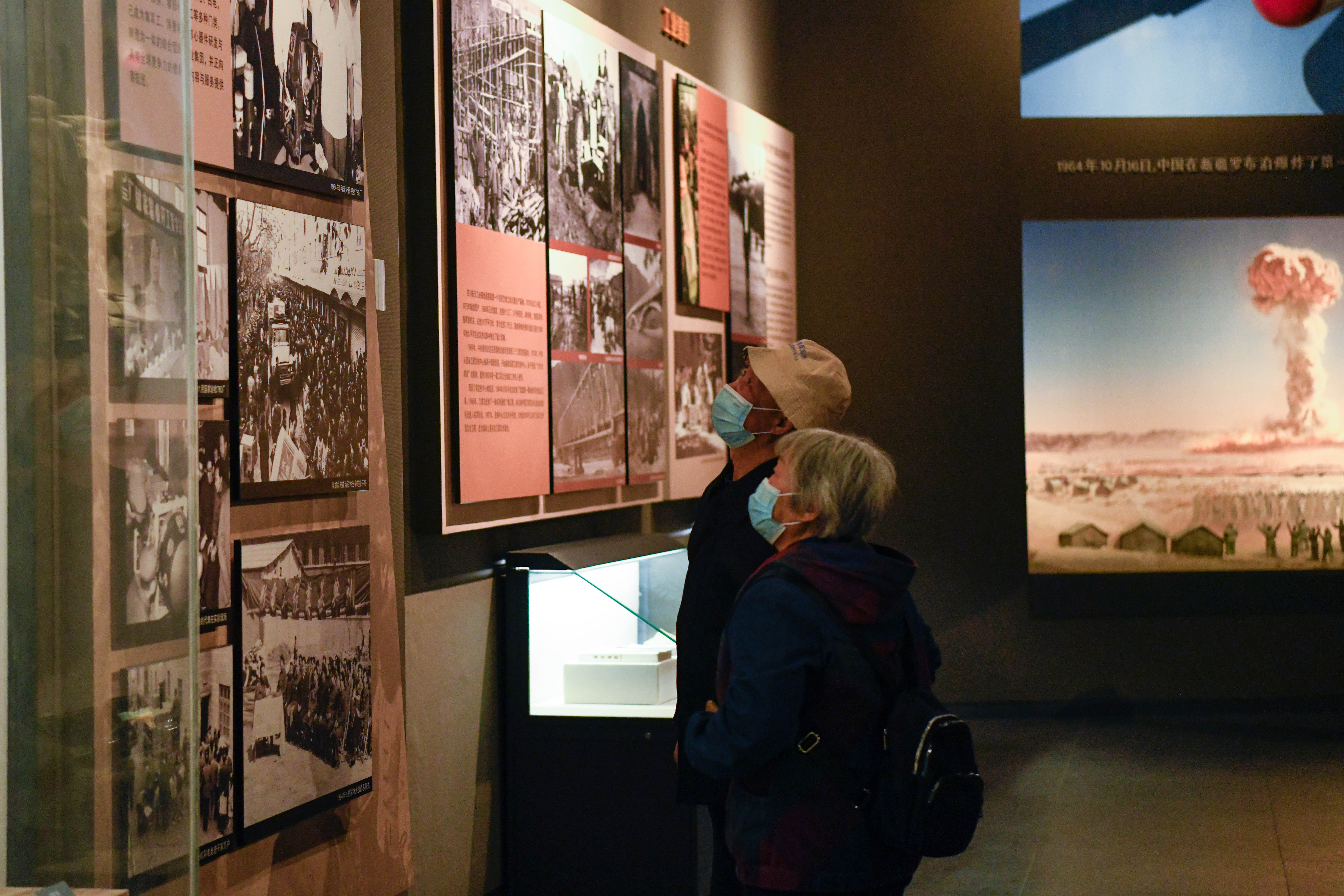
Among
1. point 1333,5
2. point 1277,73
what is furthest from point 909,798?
point 1277,73

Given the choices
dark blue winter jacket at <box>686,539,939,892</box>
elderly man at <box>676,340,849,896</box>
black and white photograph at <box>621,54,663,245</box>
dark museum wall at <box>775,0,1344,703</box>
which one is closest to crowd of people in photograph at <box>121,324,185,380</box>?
dark blue winter jacket at <box>686,539,939,892</box>

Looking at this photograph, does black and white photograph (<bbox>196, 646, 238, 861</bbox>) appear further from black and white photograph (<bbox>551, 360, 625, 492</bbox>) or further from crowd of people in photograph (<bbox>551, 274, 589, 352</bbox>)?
crowd of people in photograph (<bbox>551, 274, 589, 352</bbox>)

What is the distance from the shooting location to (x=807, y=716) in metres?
2.50

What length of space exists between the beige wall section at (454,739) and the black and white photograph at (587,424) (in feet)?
2.09

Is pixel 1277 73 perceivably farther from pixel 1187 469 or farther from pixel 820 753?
pixel 820 753

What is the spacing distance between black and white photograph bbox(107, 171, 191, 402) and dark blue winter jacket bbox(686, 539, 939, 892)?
47.4 inches

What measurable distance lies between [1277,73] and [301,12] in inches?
287

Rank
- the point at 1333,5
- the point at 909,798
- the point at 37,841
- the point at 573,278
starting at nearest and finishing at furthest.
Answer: the point at 37,841 → the point at 909,798 → the point at 573,278 → the point at 1333,5

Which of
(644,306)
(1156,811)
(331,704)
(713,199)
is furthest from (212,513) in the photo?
(1156,811)

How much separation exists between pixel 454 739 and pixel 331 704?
896 mm

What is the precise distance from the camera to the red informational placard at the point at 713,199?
6695 mm

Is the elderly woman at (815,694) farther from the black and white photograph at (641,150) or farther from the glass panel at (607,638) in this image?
the black and white photograph at (641,150)

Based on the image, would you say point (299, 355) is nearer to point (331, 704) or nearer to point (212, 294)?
point (212, 294)

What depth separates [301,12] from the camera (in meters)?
3.55
